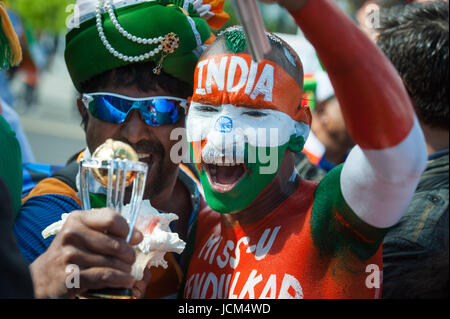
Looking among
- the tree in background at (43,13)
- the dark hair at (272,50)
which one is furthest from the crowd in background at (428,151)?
the tree in background at (43,13)

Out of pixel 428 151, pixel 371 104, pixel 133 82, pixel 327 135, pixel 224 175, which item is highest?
pixel 371 104

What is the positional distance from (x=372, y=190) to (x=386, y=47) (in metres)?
1.28

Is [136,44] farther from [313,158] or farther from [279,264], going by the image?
[313,158]

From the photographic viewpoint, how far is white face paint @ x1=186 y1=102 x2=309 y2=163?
6.12 feet

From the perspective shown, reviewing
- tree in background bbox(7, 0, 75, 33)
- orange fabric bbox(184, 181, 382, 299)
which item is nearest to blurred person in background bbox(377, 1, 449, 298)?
orange fabric bbox(184, 181, 382, 299)

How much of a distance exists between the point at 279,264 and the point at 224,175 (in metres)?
0.36

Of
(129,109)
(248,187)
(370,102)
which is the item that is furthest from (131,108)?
(370,102)

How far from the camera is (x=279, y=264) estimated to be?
1.88 meters

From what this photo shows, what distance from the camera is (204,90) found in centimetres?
195

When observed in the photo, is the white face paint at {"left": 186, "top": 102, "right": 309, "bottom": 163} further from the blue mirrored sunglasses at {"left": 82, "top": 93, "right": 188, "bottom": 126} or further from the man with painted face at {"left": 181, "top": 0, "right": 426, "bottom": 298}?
the blue mirrored sunglasses at {"left": 82, "top": 93, "right": 188, "bottom": 126}

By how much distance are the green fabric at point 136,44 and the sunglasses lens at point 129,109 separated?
0.43 ft

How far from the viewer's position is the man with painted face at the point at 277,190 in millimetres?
1647

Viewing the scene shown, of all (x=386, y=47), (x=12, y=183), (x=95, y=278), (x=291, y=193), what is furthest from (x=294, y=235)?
(x=386, y=47)
